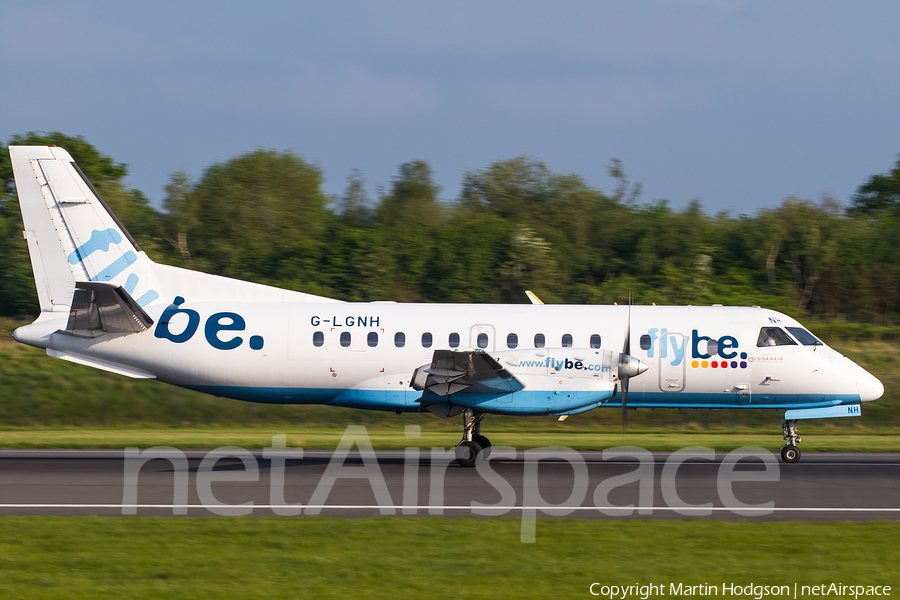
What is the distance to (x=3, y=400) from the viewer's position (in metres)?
25.8

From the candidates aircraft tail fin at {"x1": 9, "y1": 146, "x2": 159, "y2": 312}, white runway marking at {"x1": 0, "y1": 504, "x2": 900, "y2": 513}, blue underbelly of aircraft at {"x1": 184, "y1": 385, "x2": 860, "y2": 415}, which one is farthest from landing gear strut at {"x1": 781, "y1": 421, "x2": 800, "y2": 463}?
aircraft tail fin at {"x1": 9, "y1": 146, "x2": 159, "y2": 312}

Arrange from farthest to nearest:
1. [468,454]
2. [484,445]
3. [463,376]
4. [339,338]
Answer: [339,338]
[484,445]
[468,454]
[463,376]

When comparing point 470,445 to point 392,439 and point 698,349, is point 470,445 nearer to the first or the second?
point 698,349

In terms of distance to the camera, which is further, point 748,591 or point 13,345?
point 13,345

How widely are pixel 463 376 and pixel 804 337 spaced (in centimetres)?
733

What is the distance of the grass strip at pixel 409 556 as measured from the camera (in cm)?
772

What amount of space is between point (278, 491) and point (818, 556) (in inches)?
293

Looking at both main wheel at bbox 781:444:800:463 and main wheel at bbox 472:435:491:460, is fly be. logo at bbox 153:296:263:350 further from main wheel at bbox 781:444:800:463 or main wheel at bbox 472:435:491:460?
main wheel at bbox 781:444:800:463

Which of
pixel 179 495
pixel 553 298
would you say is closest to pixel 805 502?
pixel 179 495

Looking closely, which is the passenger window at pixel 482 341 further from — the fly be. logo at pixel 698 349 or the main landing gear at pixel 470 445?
the fly be. logo at pixel 698 349

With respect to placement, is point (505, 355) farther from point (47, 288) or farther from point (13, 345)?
point (13, 345)

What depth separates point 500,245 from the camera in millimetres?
41875

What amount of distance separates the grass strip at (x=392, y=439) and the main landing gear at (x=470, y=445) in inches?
135

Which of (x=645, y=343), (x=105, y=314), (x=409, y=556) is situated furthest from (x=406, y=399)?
(x=409, y=556)
